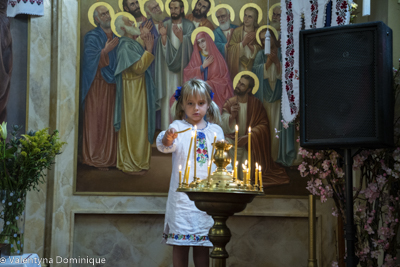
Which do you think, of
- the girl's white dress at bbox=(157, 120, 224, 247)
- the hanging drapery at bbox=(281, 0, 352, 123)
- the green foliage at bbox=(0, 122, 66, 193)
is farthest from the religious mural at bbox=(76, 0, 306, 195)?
the green foliage at bbox=(0, 122, 66, 193)

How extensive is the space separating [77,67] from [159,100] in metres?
0.75

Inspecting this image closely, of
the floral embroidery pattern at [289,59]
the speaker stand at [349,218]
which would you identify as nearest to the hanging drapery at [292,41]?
the floral embroidery pattern at [289,59]

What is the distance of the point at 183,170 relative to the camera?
3.04 meters

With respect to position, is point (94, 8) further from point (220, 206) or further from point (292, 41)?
point (220, 206)

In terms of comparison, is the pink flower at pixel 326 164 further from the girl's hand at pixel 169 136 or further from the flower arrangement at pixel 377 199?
the girl's hand at pixel 169 136

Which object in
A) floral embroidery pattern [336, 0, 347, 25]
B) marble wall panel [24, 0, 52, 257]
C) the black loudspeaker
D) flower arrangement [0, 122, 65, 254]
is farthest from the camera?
marble wall panel [24, 0, 52, 257]

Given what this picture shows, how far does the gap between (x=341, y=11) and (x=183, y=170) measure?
1554 mm

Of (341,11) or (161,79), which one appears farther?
(161,79)

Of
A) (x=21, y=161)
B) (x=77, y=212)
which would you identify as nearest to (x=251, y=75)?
(x=77, y=212)

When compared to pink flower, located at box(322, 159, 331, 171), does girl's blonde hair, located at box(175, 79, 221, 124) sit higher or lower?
higher

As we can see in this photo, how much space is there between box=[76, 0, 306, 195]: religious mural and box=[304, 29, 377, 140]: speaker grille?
128cm

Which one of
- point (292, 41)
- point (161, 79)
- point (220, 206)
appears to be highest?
point (292, 41)

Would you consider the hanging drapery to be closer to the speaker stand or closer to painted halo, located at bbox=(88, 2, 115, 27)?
the speaker stand

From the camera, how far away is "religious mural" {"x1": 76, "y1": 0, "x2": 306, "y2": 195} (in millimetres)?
3980
